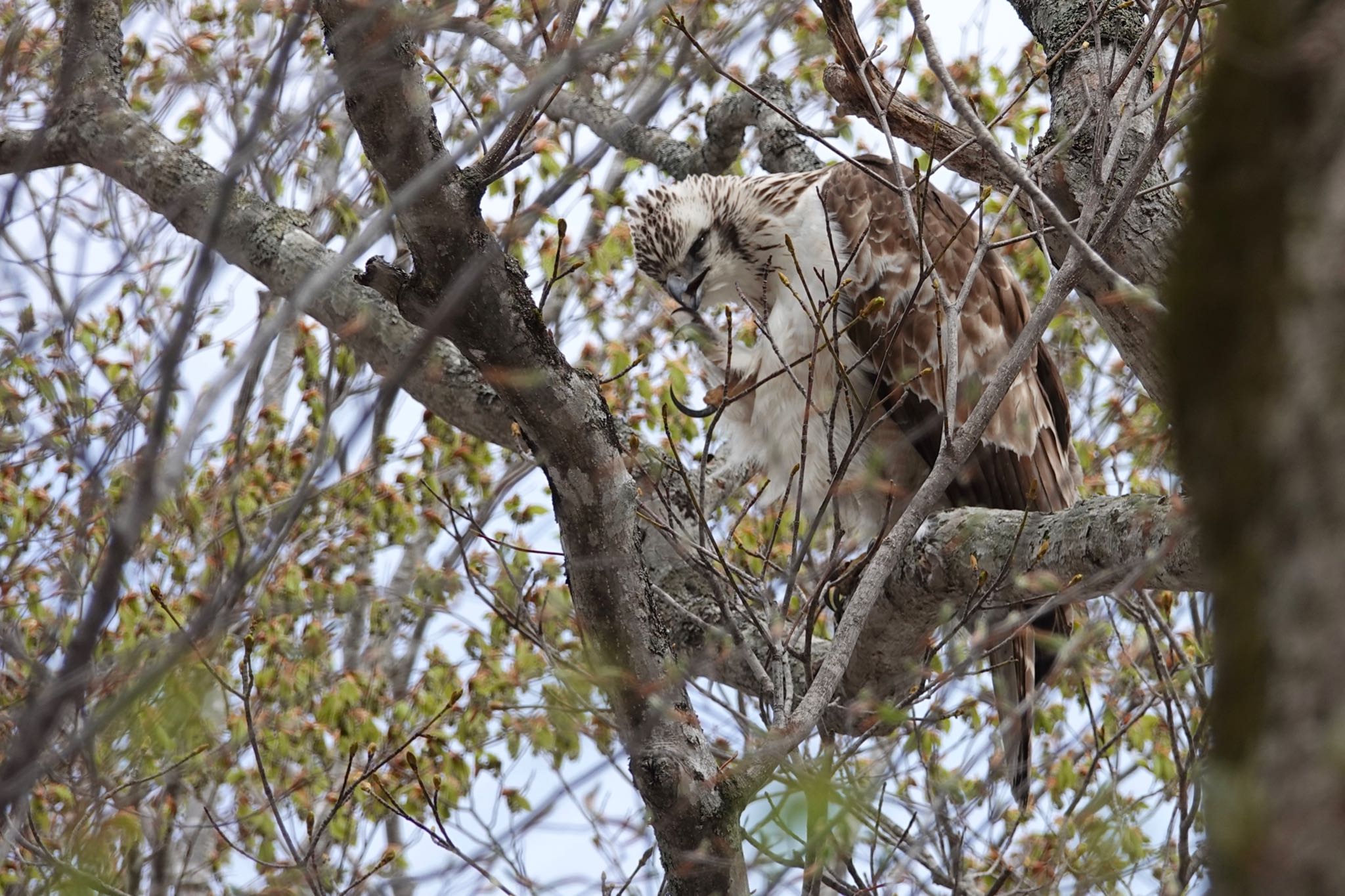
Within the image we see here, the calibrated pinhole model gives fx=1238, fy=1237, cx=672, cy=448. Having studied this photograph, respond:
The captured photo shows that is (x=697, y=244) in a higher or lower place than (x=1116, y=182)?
higher

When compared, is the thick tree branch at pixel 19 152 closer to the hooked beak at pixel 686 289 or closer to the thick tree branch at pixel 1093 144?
the hooked beak at pixel 686 289

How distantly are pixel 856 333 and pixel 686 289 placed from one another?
25.1 inches

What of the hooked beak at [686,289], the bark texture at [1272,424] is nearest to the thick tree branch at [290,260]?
the hooked beak at [686,289]

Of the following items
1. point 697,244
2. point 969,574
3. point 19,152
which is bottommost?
point 969,574

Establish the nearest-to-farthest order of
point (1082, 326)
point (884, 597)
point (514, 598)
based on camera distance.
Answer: point (884, 597) < point (514, 598) < point (1082, 326)

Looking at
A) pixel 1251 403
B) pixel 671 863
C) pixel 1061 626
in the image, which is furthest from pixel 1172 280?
pixel 1061 626

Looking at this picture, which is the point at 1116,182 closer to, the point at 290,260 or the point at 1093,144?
the point at 1093,144

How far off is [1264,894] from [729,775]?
1.85 metres

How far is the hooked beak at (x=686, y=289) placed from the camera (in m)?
4.45

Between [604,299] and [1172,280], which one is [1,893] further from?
[1172,280]

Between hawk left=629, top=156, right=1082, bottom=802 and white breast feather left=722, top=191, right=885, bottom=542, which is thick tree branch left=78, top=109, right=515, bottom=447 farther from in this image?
white breast feather left=722, top=191, right=885, bottom=542

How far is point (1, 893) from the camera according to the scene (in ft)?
13.1

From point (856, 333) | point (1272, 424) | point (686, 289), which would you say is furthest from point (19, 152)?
point (1272, 424)

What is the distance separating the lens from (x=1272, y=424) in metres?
0.67
